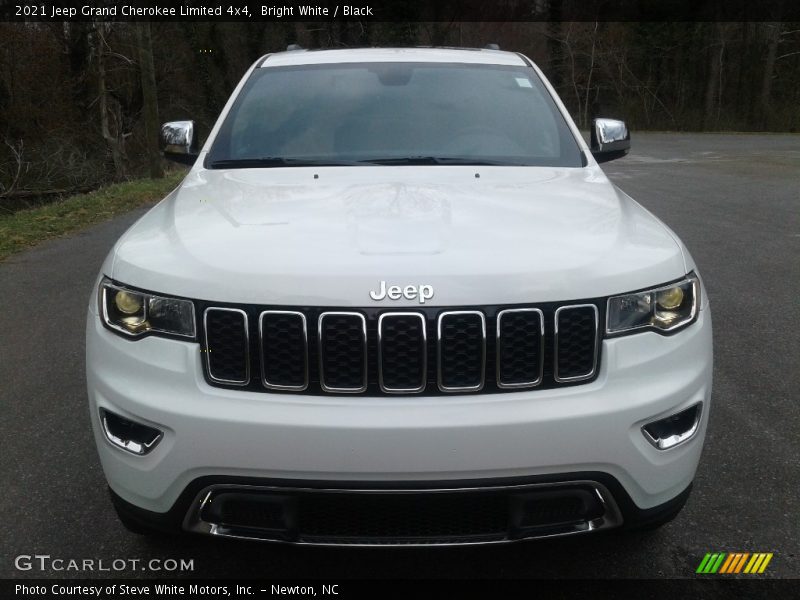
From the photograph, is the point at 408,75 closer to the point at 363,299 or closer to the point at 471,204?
the point at 471,204

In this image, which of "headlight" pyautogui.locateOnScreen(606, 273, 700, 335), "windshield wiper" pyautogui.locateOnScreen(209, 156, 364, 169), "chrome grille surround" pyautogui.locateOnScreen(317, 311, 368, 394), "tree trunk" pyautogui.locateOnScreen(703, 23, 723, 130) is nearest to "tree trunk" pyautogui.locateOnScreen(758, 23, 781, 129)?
"tree trunk" pyautogui.locateOnScreen(703, 23, 723, 130)

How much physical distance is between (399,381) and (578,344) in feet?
1.66

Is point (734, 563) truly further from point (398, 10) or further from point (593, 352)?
point (398, 10)

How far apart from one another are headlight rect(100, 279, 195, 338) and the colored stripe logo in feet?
5.98

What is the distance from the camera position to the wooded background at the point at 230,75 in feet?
72.3

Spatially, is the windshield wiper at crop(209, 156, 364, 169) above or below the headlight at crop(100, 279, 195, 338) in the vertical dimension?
above

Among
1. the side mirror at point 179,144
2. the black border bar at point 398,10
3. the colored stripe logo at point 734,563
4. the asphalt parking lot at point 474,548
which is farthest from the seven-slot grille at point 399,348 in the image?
the black border bar at point 398,10

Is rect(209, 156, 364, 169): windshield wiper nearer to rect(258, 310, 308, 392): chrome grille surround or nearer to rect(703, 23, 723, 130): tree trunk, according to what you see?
rect(258, 310, 308, 392): chrome grille surround

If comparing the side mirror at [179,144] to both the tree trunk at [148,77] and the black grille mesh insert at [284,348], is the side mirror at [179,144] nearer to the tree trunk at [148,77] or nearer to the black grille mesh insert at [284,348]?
the black grille mesh insert at [284,348]

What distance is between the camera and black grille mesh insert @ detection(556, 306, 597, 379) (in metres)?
2.11

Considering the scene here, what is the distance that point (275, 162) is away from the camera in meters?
3.32

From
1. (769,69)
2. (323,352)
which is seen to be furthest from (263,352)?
(769,69)

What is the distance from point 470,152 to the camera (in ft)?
11.0

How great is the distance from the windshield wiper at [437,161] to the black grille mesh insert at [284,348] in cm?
134
